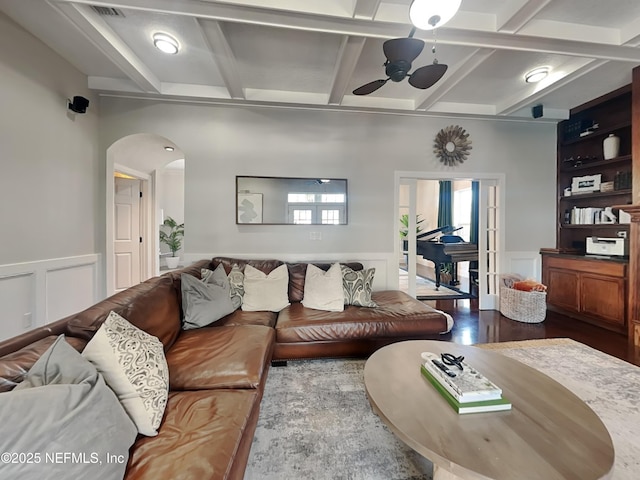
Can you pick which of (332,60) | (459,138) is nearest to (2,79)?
(332,60)

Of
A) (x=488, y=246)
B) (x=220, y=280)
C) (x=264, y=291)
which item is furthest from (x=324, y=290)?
(x=488, y=246)

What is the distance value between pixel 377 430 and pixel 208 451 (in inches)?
44.3

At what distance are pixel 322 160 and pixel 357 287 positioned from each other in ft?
6.17

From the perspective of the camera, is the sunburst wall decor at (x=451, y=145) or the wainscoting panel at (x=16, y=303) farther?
the sunburst wall decor at (x=451, y=145)

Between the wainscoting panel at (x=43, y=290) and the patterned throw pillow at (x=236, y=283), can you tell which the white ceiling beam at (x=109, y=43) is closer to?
the wainscoting panel at (x=43, y=290)

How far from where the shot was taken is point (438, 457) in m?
1.04

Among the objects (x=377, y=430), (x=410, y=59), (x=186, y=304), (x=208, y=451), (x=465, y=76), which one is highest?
(x=465, y=76)

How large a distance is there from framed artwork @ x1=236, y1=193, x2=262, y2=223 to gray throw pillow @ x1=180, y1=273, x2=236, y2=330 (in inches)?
56.5

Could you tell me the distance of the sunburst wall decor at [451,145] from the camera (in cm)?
418

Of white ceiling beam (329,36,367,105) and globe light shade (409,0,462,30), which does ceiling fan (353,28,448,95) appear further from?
white ceiling beam (329,36,367,105)

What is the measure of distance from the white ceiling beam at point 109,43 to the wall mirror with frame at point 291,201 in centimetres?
146

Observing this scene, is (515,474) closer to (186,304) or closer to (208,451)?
(208,451)

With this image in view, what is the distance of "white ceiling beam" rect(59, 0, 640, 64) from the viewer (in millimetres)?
2078

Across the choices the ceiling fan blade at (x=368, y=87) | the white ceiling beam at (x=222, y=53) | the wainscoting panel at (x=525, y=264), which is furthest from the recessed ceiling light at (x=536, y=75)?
the white ceiling beam at (x=222, y=53)
